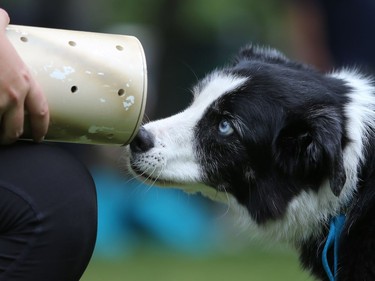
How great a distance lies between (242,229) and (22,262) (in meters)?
1.23

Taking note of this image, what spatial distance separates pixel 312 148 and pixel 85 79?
0.91 meters

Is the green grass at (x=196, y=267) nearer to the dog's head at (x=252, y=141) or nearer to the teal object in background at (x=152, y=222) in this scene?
the teal object in background at (x=152, y=222)

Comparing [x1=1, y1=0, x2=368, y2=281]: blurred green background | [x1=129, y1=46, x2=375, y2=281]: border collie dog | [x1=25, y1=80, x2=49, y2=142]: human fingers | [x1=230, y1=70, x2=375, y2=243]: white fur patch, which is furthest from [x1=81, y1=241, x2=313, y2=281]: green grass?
[x1=25, y1=80, x2=49, y2=142]: human fingers

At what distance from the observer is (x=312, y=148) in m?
3.08

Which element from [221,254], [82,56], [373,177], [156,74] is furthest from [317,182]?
[156,74]

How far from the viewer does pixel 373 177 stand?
10.2ft

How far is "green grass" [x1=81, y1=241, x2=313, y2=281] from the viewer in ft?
17.9

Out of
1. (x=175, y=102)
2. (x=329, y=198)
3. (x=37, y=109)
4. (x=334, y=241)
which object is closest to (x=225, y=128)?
(x=329, y=198)

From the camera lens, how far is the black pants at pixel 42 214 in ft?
7.88

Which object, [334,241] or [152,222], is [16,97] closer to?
[334,241]

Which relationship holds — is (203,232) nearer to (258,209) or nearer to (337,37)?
(337,37)

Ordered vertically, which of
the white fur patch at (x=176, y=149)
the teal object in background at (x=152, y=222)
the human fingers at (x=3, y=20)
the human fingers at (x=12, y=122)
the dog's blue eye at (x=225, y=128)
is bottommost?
the teal object in background at (x=152, y=222)

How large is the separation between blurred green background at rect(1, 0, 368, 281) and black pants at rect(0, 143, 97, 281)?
2453 millimetres

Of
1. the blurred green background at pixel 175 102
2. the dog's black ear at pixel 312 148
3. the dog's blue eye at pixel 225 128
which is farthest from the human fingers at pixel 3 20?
the blurred green background at pixel 175 102
